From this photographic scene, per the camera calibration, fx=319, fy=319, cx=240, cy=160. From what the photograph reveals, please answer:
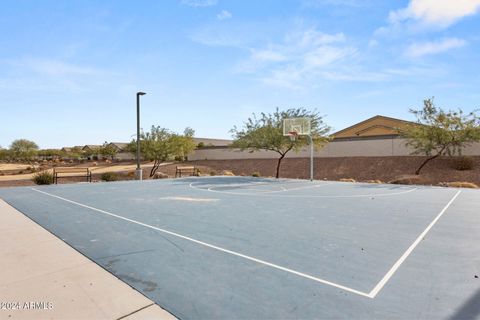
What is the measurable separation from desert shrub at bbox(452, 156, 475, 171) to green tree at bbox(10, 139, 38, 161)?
8362 centimetres

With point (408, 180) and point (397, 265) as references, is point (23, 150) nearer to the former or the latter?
point (408, 180)

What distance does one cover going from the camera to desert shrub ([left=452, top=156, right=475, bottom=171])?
2660 centimetres

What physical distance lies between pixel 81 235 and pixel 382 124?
47423 mm

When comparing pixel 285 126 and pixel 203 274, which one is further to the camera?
pixel 285 126

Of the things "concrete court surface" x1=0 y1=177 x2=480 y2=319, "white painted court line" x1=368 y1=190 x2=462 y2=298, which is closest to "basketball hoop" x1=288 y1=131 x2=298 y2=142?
"concrete court surface" x1=0 y1=177 x2=480 y2=319

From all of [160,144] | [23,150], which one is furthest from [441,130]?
[23,150]

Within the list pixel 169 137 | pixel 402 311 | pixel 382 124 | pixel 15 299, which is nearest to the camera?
pixel 402 311

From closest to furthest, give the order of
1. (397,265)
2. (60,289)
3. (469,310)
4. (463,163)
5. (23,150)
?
1. (469,310)
2. (60,289)
3. (397,265)
4. (463,163)
5. (23,150)

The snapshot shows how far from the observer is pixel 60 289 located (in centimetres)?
422

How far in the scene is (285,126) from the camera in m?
25.0

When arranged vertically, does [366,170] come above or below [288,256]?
above

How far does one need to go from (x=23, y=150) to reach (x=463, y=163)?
8971cm

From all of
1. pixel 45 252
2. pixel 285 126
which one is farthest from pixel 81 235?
pixel 285 126

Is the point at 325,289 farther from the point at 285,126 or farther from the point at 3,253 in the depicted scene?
the point at 285,126
